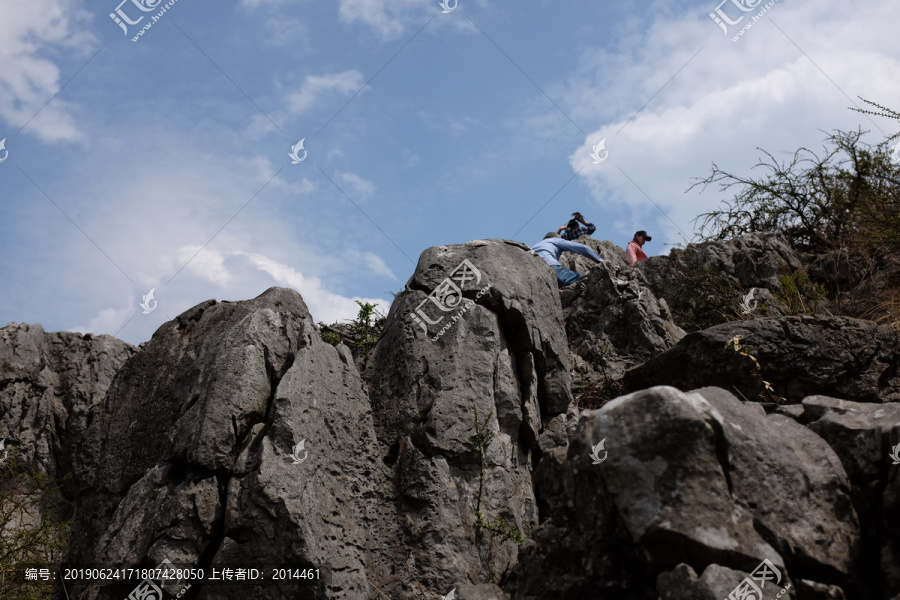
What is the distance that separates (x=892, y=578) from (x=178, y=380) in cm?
572

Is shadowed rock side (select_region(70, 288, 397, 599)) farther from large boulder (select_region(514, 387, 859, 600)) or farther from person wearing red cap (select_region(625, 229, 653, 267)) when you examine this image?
person wearing red cap (select_region(625, 229, 653, 267))

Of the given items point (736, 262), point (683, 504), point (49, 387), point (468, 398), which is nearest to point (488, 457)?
point (468, 398)

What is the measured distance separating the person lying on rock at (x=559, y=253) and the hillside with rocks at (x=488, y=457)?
240 centimetres

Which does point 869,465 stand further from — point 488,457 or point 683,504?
point 488,457

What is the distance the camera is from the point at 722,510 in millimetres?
4102

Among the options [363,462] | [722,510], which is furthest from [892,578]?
[363,462]

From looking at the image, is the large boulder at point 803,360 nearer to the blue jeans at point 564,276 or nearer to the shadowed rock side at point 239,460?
the shadowed rock side at point 239,460

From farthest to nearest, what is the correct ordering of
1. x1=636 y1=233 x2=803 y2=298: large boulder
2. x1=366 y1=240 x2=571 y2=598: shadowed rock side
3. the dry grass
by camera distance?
x1=636 y1=233 x2=803 y2=298: large boulder, the dry grass, x1=366 y1=240 x2=571 y2=598: shadowed rock side

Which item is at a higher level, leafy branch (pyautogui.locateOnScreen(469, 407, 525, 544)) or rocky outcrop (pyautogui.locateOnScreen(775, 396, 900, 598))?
leafy branch (pyautogui.locateOnScreen(469, 407, 525, 544))

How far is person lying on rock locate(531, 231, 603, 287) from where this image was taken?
11.7 metres

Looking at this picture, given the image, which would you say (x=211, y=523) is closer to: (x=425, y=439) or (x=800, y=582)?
(x=425, y=439)

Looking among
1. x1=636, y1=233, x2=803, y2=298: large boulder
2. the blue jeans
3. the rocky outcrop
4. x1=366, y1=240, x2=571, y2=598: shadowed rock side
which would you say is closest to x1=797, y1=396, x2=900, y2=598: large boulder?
the rocky outcrop

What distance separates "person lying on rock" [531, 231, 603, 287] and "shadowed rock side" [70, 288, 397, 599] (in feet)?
16.5

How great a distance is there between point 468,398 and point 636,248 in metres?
9.51
